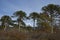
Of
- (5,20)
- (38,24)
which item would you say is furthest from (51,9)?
(5,20)

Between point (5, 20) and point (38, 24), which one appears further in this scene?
point (5, 20)

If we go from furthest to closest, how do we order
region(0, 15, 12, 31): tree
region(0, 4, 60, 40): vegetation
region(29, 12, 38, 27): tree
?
region(0, 15, 12, 31): tree
region(29, 12, 38, 27): tree
region(0, 4, 60, 40): vegetation

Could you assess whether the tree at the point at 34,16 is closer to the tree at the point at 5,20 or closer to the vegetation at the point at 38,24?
the vegetation at the point at 38,24

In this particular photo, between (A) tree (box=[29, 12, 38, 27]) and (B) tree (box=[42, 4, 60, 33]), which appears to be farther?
(A) tree (box=[29, 12, 38, 27])

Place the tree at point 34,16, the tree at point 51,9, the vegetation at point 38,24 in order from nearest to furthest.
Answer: the vegetation at point 38,24, the tree at point 51,9, the tree at point 34,16

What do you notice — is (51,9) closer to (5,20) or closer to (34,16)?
(34,16)

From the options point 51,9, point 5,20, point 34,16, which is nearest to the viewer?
point 51,9

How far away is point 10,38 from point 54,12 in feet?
65.6

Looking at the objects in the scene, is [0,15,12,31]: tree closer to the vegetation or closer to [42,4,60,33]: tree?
the vegetation

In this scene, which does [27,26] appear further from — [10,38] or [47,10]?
[10,38]

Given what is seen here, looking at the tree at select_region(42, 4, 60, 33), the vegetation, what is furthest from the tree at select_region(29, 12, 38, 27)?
the tree at select_region(42, 4, 60, 33)

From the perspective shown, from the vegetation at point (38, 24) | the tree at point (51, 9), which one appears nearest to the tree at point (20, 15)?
the vegetation at point (38, 24)

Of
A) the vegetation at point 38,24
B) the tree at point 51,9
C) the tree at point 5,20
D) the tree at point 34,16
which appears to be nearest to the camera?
the vegetation at point 38,24

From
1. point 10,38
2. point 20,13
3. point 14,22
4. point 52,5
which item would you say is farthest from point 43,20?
point 10,38
